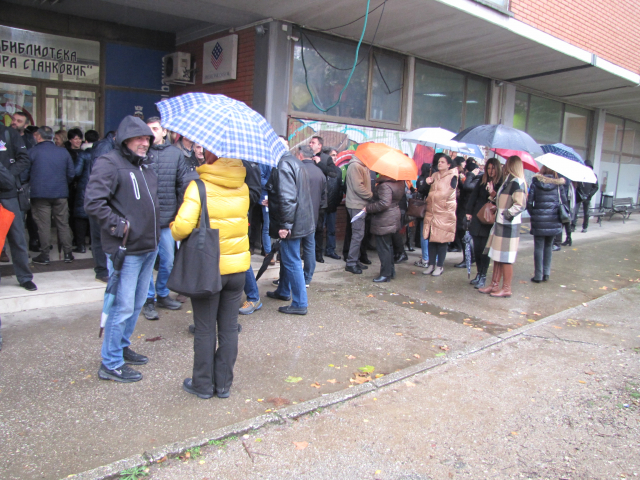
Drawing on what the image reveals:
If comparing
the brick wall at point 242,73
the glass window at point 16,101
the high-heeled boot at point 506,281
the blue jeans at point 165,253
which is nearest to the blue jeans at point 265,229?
the blue jeans at point 165,253

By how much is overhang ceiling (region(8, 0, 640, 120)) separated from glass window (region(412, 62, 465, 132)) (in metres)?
0.32

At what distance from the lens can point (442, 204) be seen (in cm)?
752

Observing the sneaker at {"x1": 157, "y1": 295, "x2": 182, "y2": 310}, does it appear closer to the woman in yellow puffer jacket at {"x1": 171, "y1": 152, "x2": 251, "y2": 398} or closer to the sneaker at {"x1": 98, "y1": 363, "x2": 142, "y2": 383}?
the sneaker at {"x1": 98, "y1": 363, "x2": 142, "y2": 383}

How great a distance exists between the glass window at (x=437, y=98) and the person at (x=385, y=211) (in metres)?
4.36

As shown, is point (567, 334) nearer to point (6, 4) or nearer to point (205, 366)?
point (205, 366)

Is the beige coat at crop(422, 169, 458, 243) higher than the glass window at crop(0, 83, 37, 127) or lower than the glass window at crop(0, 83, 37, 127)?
lower

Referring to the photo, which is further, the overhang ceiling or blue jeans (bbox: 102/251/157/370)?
the overhang ceiling

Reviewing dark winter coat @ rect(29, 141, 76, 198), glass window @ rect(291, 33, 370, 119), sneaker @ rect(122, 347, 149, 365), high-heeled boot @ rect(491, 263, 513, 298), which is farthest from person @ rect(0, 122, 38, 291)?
high-heeled boot @ rect(491, 263, 513, 298)

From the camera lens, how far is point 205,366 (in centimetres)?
366

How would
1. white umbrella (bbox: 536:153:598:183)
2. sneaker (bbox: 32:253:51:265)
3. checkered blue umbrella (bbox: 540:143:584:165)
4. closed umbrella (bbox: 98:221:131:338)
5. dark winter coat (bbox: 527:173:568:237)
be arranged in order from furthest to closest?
1. checkered blue umbrella (bbox: 540:143:584:165)
2. dark winter coat (bbox: 527:173:568:237)
3. white umbrella (bbox: 536:153:598:183)
4. sneaker (bbox: 32:253:51:265)
5. closed umbrella (bbox: 98:221:131:338)

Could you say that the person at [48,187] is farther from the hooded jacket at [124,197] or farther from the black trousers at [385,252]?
the black trousers at [385,252]

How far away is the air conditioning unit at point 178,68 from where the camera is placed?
9.61 m

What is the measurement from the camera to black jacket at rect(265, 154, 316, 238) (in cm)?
526

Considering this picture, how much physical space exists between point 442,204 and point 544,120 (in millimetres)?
9392
